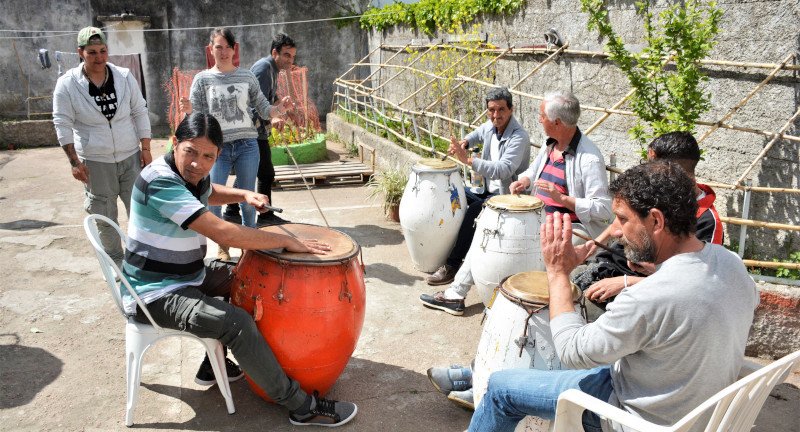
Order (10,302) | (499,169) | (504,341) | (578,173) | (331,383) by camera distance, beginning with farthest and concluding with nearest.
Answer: (499,169) → (10,302) → (578,173) → (331,383) → (504,341)

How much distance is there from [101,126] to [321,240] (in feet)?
8.20

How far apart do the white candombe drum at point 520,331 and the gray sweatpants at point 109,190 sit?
3.21 metres

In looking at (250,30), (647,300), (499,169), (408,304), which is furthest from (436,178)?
(250,30)

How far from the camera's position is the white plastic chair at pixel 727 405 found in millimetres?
1729

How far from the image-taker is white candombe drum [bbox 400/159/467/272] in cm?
489

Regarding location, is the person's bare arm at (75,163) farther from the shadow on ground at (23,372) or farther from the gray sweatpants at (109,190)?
the shadow on ground at (23,372)

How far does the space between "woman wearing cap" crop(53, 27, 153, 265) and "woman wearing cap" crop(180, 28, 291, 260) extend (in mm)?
454

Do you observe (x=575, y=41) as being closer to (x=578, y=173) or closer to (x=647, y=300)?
(x=578, y=173)

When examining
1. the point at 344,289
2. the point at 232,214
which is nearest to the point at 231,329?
the point at 344,289

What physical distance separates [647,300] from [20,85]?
13435 millimetres

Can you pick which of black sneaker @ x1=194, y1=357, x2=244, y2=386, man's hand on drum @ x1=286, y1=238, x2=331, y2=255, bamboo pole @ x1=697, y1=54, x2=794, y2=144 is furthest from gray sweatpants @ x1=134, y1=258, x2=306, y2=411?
bamboo pole @ x1=697, y1=54, x2=794, y2=144

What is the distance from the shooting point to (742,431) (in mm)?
1935

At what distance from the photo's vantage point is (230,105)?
5.03 m

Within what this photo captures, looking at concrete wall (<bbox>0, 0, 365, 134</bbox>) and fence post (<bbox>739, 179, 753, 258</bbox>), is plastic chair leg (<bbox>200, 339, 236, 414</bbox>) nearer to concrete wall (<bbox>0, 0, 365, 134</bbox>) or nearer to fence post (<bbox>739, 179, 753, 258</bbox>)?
fence post (<bbox>739, 179, 753, 258</bbox>)
